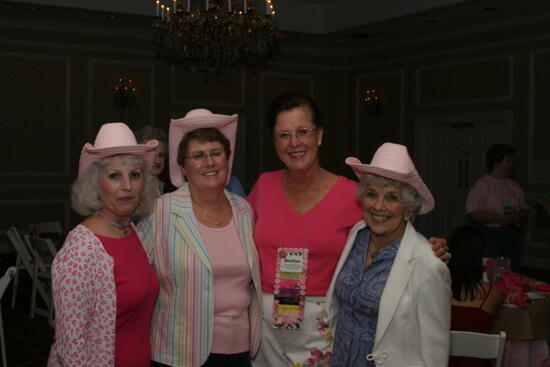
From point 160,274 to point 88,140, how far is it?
7.91 m

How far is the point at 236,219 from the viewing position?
8.25 ft

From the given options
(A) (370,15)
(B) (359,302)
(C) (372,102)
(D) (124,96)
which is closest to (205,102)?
(D) (124,96)

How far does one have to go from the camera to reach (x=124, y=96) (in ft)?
31.9

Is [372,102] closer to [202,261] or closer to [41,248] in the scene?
[41,248]

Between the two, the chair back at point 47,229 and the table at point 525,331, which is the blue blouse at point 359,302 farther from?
the chair back at point 47,229

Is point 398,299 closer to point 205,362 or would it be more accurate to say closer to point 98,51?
point 205,362

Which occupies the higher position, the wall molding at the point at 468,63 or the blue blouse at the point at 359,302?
the wall molding at the point at 468,63

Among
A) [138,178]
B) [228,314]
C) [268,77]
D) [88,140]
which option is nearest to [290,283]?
[228,314]

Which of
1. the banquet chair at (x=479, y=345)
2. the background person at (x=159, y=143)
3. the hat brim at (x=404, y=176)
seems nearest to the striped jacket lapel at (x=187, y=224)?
the hat brim at (x=404, y=176)

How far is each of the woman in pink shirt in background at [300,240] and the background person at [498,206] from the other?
12.6 ft

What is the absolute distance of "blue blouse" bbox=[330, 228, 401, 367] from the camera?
2.19 m

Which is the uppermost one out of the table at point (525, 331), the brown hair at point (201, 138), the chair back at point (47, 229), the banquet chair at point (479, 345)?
the brown hair at point (201, 138)

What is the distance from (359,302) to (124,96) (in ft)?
26.8

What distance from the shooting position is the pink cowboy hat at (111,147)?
84.7 inches
